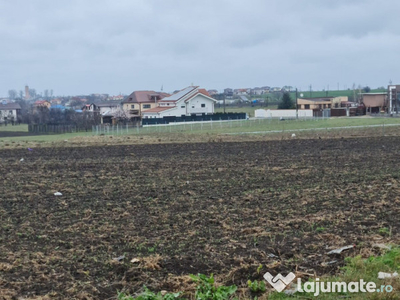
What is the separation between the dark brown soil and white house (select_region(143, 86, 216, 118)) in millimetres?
66188

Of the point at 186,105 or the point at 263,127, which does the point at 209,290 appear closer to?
the point at 263,127

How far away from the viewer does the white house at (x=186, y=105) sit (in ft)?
289

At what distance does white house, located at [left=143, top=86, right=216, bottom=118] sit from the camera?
3465 inches

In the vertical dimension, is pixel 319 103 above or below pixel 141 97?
below

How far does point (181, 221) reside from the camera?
444 inches

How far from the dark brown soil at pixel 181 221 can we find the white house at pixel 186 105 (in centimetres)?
6619

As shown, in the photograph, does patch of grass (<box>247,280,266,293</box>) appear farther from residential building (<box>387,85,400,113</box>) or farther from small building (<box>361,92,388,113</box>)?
small building (<box>361,92,388,113</box>)

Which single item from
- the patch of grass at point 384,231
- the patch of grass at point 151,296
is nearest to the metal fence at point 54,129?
the patch of grass at point 384,231

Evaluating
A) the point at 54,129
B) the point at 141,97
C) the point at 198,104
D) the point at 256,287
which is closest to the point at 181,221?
the point at 256,287

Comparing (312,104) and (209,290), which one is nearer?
(209,290)

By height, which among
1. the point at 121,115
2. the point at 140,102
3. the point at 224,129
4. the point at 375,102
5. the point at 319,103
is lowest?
the point at 224,129

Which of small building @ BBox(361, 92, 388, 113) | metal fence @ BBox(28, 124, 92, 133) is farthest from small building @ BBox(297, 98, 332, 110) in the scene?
metal fence @ BBox(28, 124, 92, 133)

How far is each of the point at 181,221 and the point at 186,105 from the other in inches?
3100

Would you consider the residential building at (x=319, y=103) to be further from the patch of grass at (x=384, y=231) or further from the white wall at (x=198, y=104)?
the patch of grass at (x=384, y=231)
